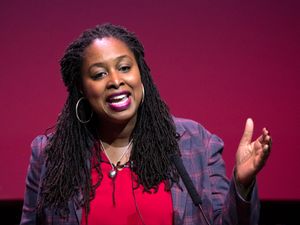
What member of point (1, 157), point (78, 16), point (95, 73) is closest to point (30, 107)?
point (1, 157)

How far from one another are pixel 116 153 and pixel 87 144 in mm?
112

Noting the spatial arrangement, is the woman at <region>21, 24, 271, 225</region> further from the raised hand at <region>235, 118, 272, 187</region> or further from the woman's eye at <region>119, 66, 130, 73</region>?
the raised hand at <region>235, 118, 272, 187</region>

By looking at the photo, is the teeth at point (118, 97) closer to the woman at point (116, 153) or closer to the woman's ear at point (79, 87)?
the woman at point (116, 153)

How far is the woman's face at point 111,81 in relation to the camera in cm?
153

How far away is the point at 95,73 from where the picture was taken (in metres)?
1.56

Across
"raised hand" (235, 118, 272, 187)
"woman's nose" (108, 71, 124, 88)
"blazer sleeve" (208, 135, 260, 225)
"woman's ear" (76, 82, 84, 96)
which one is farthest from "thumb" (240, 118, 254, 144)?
"woman's ear" (76, 82, 84, 96)

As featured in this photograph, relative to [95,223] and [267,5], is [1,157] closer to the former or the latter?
[95,223]

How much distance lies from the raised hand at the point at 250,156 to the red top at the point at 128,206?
1.00 ft

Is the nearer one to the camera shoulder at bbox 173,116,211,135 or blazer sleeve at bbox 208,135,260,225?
blazer sleeve at bbox 208,135,260,225

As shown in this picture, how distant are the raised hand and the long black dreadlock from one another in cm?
31

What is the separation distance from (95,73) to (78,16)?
81 cm

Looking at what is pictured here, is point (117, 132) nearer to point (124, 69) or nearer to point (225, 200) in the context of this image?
point (124, 69)

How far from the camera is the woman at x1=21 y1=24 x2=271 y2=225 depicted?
1524mm

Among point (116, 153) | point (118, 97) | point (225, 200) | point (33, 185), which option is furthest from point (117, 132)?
point (225, 200)
